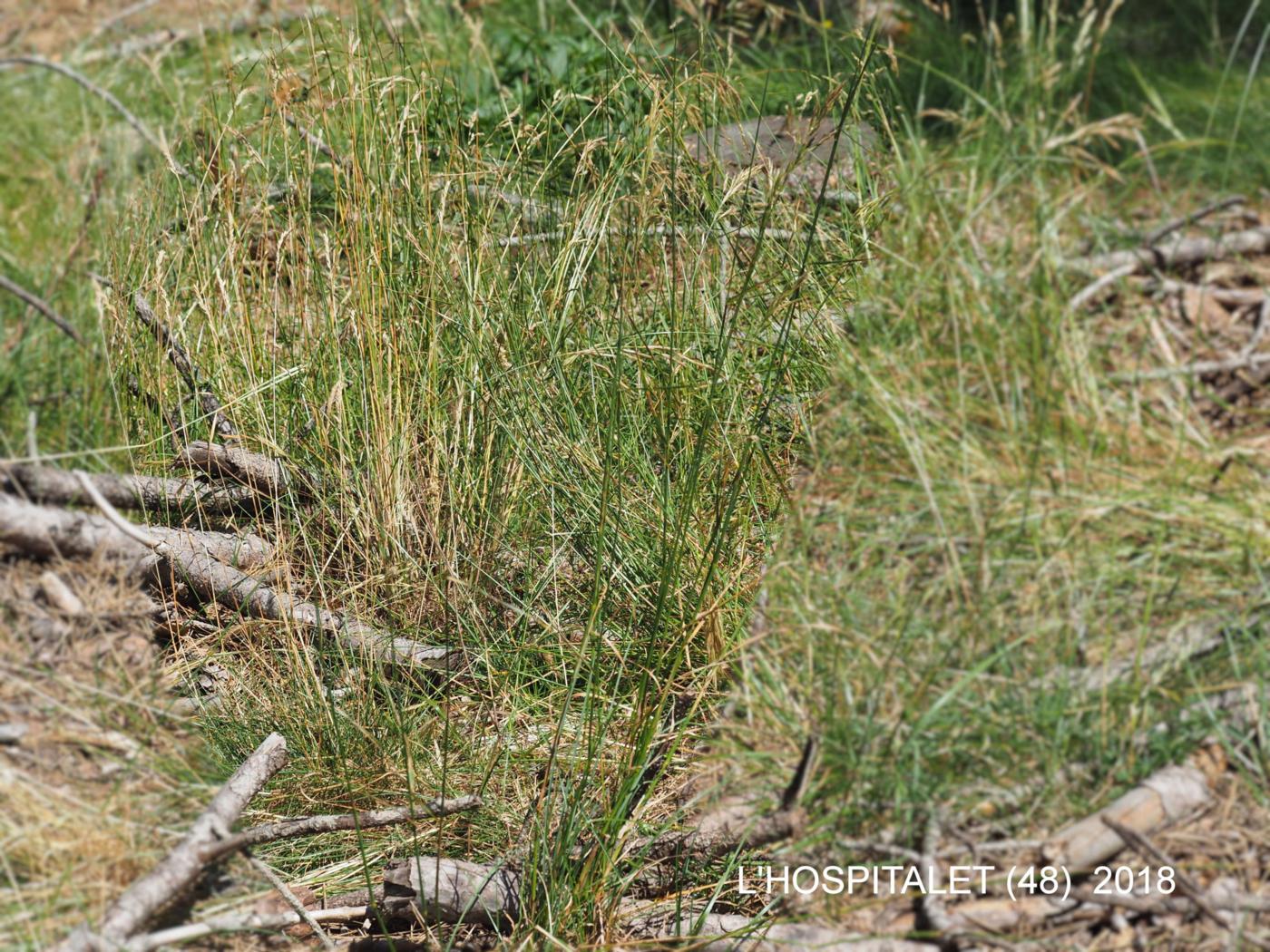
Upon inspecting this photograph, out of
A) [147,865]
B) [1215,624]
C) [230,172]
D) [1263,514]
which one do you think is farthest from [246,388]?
[1263,514]

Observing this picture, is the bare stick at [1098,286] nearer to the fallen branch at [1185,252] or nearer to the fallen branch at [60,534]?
the fallen branch at [1185,252]

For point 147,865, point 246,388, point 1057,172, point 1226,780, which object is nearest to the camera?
point 147,865

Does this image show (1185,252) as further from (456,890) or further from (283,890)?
(283,890)

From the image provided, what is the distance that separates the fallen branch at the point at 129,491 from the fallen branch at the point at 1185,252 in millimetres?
1559

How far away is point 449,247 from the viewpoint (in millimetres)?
1459

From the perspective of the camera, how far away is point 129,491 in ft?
3.77

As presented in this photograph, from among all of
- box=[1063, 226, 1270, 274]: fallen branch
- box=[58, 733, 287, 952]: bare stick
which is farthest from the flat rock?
box=[58, 733, 287, 952]: bare stick

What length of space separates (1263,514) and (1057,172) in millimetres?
903

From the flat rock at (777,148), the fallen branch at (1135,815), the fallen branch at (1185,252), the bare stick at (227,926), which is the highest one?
the flat rock at (777,148)

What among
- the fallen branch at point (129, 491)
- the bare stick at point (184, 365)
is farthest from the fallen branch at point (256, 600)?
the bare stick at point (184, 365)

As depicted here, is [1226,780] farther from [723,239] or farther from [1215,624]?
[723,239]

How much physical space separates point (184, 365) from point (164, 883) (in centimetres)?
69

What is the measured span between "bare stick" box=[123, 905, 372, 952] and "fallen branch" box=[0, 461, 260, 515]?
0.36 meters

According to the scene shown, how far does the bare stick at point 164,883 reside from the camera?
86 cm
